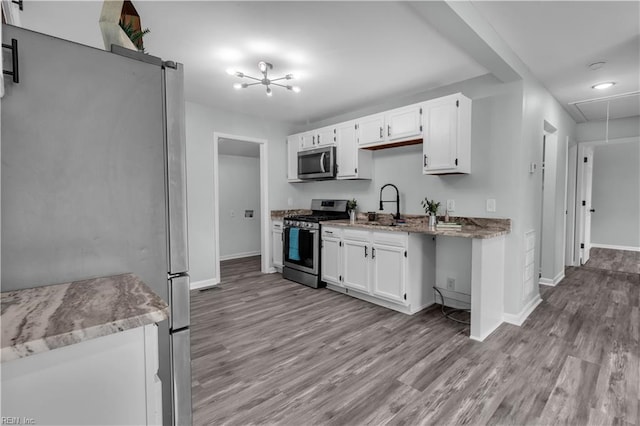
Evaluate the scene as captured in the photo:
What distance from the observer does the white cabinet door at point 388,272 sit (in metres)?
3.14

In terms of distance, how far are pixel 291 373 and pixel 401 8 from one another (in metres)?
2.62

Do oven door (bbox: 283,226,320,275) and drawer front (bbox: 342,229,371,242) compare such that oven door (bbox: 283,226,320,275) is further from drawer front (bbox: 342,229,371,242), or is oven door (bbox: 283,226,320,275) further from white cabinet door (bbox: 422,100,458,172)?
white cabinet door (bbox: 422,100,458,172)

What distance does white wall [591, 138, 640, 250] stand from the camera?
6.40 m

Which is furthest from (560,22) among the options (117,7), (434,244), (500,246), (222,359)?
(222,359)

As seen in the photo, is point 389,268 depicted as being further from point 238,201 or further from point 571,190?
point 238,201

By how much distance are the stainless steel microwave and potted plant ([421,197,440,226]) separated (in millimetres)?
1347

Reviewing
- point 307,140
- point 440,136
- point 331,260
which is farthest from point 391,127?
point 331,260

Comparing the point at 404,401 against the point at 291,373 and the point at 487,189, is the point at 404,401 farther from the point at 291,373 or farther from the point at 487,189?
the point at 487,189

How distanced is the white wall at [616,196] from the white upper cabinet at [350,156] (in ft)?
19.5

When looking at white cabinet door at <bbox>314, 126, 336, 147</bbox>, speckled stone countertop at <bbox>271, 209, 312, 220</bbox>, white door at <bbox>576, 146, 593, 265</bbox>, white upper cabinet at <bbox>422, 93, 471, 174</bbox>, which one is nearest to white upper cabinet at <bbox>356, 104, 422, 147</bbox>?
white upper cabinet at <bbox>422, 93, 471, 174</bbox>

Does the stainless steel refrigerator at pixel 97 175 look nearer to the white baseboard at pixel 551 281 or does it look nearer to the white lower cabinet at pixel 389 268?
the white lower cabinet at pixel 389 268

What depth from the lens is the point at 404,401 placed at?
184 centimetres

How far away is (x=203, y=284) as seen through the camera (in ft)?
13.8

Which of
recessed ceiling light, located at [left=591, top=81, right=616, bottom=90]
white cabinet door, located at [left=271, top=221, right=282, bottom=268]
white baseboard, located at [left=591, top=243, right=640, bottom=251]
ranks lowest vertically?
white baseboard, located at [left=591, top=243, right=640, bottom=251]
